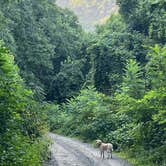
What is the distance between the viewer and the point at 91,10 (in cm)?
17762

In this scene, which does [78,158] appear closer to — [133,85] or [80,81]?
[133,85]

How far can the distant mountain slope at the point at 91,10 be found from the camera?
549ft

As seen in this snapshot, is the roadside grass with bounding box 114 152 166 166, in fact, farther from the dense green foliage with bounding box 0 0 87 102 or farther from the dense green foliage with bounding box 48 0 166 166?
the dense green foliage with bounding box 0 0 87 102

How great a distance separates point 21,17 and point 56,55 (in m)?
10.9

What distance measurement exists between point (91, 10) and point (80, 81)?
387 ft

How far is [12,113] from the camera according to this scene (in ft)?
54.2

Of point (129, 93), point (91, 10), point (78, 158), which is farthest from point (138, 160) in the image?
point (91, 10)

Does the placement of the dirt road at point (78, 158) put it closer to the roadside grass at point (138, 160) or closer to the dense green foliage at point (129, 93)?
the roadside grass at point (138, 160)

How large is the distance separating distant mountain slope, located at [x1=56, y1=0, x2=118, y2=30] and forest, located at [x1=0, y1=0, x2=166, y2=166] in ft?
297

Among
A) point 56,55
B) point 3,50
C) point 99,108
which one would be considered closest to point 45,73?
point 56,55

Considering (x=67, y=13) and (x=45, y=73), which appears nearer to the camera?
(x=45, y=73)

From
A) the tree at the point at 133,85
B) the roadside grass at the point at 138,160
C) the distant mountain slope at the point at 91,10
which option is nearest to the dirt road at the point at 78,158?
the roadside grass at the point at 138,160

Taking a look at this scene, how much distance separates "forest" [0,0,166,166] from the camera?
1978 cm

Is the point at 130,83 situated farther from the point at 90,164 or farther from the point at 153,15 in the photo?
the point at 153,15
